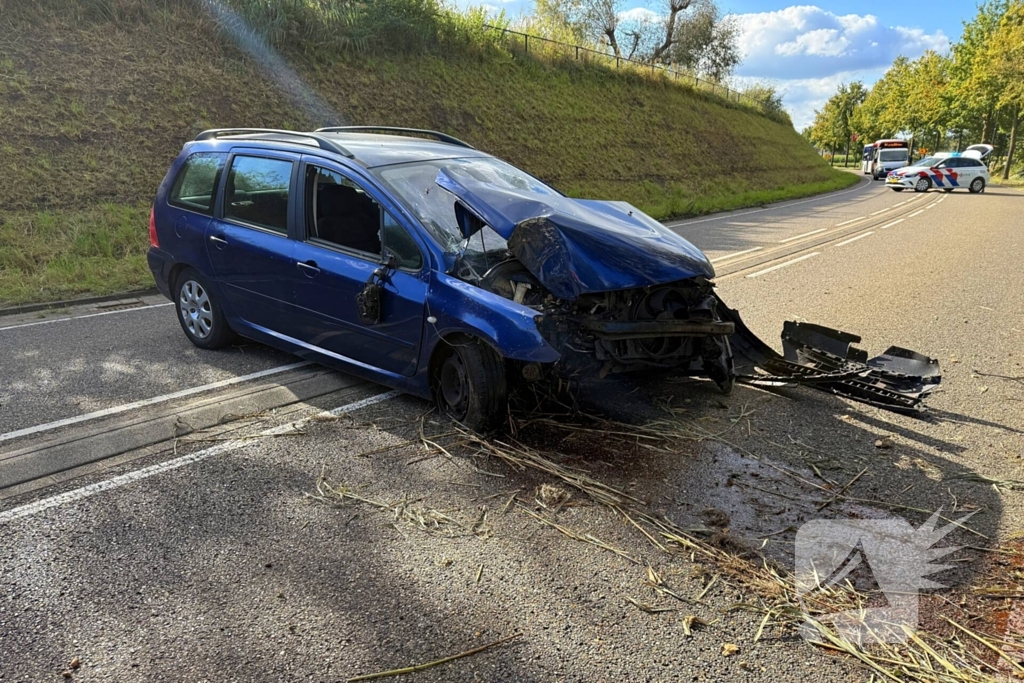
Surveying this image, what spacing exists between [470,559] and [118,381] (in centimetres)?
357

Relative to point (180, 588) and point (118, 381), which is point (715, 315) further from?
point (118, 381)

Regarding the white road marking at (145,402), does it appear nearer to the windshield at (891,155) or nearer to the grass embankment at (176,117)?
the grass embankment at (176,117)

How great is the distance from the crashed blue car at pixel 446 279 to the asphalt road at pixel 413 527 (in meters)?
0.33

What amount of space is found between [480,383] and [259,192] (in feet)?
8.15

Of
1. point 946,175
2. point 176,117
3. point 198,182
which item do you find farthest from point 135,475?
point 946,175

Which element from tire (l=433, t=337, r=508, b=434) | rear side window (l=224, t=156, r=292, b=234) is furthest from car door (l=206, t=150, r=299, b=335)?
tire (l=433, t=337, r=508, b=434)

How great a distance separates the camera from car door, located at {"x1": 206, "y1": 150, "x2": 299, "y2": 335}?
5242 mm

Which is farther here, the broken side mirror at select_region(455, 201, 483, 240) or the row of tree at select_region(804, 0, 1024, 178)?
the row of tree at select_region(804, 0, 1024, 178)

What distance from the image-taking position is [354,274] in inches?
187

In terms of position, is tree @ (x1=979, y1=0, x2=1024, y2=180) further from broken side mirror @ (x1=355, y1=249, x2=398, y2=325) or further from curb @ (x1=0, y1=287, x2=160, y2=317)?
broken side mirror @ (x1=355, y1=249, x2=398, y2=325)

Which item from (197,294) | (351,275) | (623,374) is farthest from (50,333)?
(623,374)

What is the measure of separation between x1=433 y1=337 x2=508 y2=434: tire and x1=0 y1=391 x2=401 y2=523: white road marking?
91 cm

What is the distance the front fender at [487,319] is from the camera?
3.95 meters

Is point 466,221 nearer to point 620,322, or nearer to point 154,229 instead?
point 620,322
